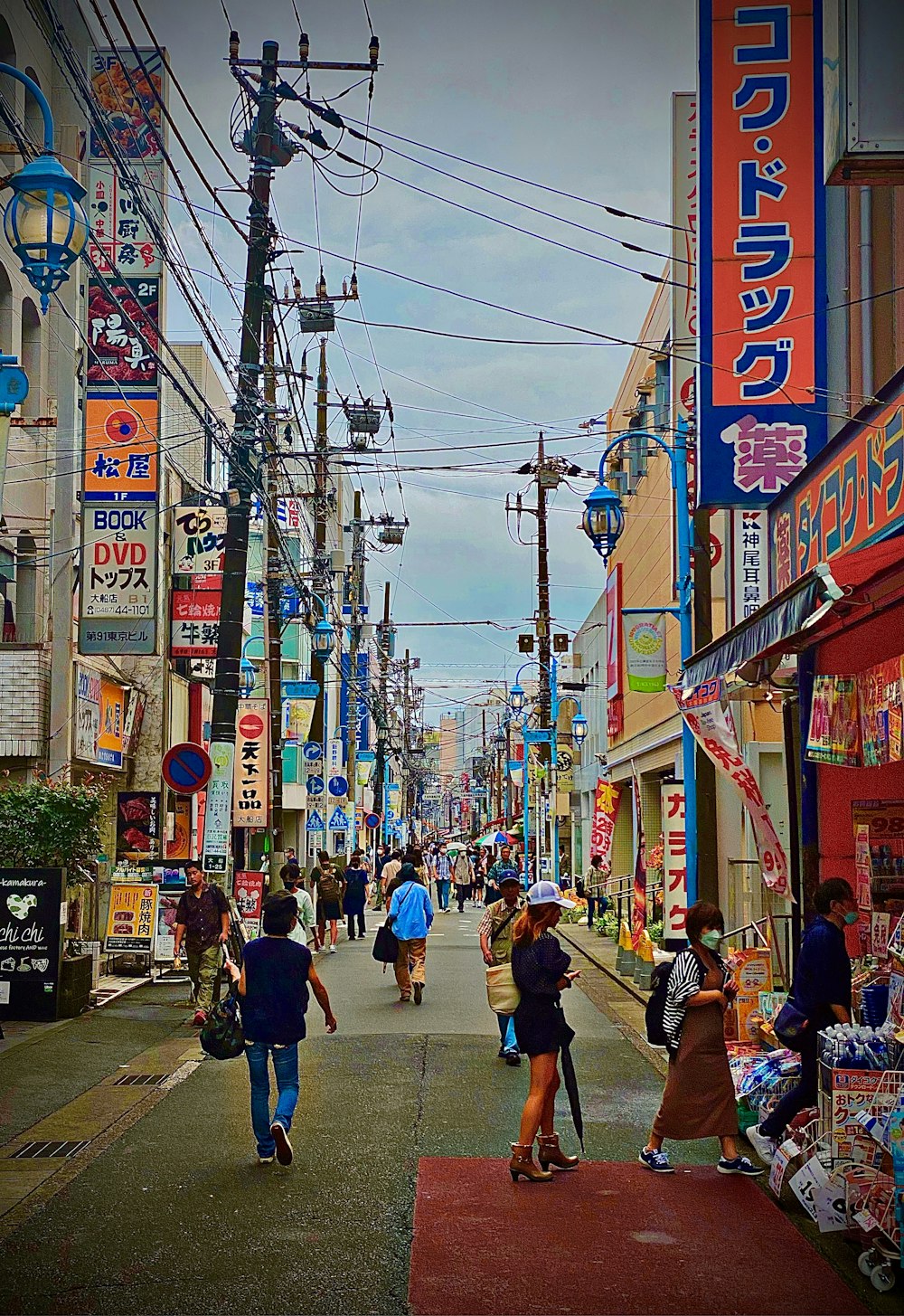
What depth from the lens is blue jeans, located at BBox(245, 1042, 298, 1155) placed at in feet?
30.1

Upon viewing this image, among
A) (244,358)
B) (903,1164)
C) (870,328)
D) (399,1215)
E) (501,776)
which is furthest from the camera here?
(501,776)

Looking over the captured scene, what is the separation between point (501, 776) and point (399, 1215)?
101 meters

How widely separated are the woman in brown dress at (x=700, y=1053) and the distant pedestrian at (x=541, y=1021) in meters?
0.70

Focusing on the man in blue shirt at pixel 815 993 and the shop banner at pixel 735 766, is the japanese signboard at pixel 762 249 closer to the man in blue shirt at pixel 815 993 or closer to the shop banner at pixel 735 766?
the shop banner at pixel 735 766

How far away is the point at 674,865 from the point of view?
1828 cm

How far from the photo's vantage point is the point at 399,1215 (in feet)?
26.1

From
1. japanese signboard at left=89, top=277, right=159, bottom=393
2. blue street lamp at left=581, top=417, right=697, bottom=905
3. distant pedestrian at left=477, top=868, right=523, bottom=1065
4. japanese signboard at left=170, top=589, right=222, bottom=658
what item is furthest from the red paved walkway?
japanese signboard at left=170, top=589, right=222, bottom=658

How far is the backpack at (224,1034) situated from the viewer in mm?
9797

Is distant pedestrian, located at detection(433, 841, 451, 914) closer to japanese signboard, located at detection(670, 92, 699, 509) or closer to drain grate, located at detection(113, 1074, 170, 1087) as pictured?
japanese signboard, located at detection(670, 92, 699, 509)

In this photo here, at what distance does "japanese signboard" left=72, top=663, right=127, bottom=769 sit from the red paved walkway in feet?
48.1

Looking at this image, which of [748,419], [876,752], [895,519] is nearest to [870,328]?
[748,419]

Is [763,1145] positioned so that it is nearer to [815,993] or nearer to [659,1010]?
[659,1010]

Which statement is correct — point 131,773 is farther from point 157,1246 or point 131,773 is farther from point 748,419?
point 157,1246

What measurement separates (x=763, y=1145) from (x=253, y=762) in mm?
15342
